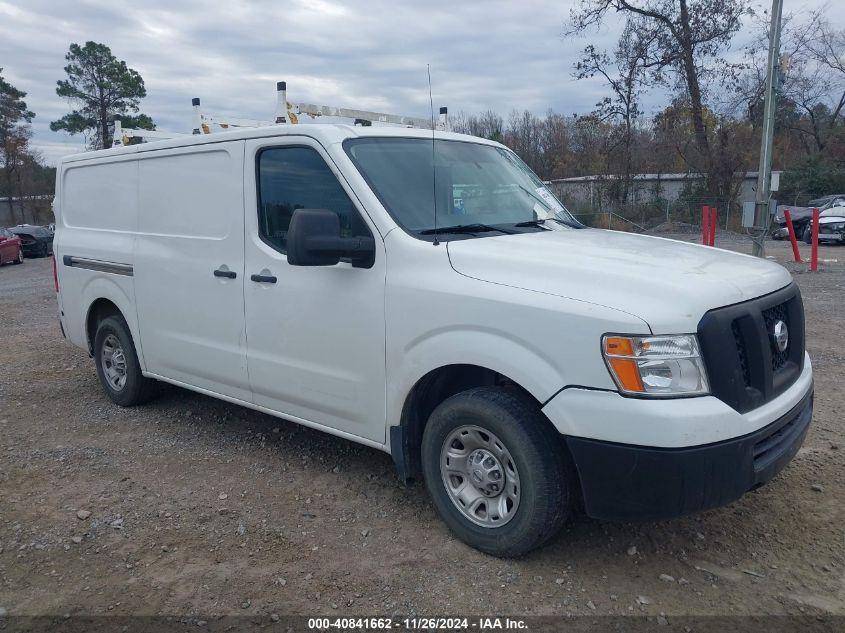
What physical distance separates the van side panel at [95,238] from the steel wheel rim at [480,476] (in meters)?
3.13

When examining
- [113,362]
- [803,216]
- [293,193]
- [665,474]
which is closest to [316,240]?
[293,193]

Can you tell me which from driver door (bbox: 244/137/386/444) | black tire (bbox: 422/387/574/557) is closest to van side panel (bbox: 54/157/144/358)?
driver door (bbox: 244/137/386/444)

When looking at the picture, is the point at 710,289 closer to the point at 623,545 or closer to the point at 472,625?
the point at 623,545

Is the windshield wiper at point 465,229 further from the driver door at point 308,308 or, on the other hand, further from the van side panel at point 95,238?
the van side panel at point 95,238

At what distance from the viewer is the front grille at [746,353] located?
114 inches

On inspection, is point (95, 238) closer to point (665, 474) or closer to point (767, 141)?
point (665, 474)

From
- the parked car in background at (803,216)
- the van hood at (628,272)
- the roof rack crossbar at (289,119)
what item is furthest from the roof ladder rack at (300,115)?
the parked car in background at (803,216)

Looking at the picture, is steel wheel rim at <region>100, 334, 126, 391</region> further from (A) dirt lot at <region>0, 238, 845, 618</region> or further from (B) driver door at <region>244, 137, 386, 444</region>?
(B) driver door at <region>244, 137, 386, 444</region>

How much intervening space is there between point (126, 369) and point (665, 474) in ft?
14.9

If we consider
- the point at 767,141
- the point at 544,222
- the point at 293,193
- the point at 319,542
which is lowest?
the point at 319,542

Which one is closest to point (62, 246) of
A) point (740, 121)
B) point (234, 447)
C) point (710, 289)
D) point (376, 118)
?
point (234, 447)

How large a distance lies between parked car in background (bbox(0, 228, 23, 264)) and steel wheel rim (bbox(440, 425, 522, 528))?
24.5m

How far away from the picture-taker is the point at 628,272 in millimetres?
3152

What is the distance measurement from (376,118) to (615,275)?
3094 millimetres
